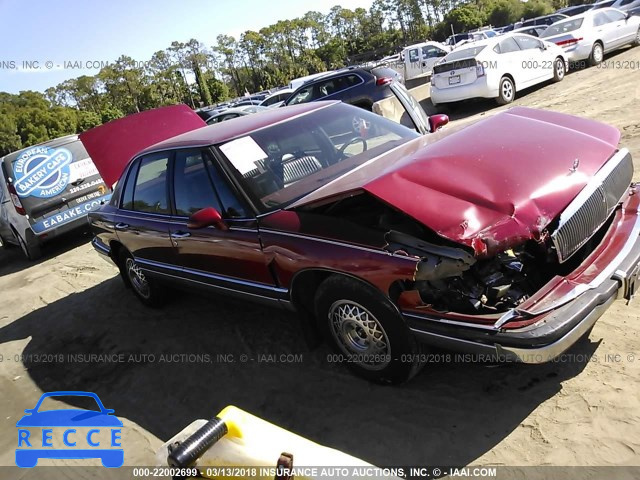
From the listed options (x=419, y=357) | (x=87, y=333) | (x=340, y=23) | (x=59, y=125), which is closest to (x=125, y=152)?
(x=87, y=333)

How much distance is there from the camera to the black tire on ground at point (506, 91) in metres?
12.3

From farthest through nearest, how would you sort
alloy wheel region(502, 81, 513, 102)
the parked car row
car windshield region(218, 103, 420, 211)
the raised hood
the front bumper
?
alloy wheel region(502, 81, 513, 102)
the parked car row
car windshield region(218, 103, 420, 211)
the raised hood
the front bumper

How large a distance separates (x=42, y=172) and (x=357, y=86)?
23.2ft

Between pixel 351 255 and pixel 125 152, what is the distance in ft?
14.4

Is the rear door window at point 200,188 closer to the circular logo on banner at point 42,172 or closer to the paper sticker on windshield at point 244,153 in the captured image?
the paper sticker on windshield at point 244,153

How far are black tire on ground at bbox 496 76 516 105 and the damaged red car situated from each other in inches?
352

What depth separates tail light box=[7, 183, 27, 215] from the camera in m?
9.33

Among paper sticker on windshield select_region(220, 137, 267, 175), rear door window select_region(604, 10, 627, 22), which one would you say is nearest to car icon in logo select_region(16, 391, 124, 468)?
paper sticker on windshield select_region(220, 137, 267, 175)

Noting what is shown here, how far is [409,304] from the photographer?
2.98m

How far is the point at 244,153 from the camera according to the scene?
409 cm

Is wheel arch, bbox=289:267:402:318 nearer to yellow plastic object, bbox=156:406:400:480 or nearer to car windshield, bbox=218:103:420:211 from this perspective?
car windshield, bbox=218:103:420:211

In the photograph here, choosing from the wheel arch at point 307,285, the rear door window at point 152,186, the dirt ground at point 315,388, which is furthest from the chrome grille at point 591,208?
the rear door window at point 152,186

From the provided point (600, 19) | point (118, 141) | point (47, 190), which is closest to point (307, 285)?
point (118, 141)

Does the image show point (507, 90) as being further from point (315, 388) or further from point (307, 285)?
point (315, 388)
